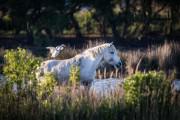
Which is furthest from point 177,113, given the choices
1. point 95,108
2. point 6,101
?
point 6,101

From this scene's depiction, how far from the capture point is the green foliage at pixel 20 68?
707cm

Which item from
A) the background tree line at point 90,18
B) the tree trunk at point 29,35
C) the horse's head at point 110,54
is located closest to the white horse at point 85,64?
the horse's head at point 110,54

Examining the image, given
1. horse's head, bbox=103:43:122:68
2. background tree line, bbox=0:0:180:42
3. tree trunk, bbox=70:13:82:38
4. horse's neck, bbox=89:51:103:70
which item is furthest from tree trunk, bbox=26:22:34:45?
horse's neck, bbox=89:51:103:70

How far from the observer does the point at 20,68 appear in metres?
7.09

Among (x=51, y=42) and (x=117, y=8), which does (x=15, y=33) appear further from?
(x=117, y=8)

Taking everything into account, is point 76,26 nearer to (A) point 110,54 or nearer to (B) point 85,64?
(A) point 110,54

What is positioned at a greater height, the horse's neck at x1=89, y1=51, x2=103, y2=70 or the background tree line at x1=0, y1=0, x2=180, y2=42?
the background tree line at x1=0, y1=0, x2=180, y2=42

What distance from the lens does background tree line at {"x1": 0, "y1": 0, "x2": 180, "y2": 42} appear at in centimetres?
2131

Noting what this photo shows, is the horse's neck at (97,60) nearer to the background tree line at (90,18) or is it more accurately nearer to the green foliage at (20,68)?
the green foliage at (20,68)

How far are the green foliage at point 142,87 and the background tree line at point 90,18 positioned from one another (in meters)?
13.9

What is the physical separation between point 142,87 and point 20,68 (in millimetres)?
1673

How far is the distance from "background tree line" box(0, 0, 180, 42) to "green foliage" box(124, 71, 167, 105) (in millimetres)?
13916

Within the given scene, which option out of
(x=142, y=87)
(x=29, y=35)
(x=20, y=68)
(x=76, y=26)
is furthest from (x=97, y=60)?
(x=76, y=26)

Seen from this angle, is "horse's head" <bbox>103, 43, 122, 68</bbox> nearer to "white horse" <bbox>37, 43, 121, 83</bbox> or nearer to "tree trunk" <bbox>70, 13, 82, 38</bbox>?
"white horse" <bbox>37, 43, 121, 83</bbox>
